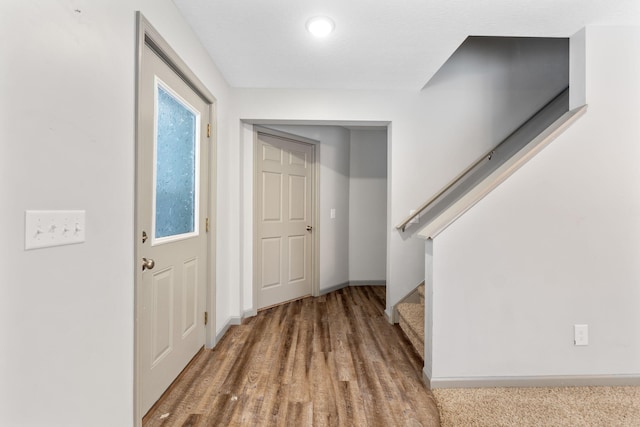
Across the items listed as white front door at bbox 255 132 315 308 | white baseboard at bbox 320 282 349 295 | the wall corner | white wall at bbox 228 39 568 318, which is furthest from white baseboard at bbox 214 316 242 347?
the wall corner

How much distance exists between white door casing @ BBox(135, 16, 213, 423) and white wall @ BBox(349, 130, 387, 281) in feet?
8.34

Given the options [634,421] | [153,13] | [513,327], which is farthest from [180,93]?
[634,421]

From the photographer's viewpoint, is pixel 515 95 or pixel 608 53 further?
pixel 515 95

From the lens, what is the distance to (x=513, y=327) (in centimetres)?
189

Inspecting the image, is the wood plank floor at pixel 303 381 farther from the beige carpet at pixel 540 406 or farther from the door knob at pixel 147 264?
the door knob at pixel 147 264

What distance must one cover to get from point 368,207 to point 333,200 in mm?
643

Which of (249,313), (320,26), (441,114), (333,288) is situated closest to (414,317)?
(249,313)

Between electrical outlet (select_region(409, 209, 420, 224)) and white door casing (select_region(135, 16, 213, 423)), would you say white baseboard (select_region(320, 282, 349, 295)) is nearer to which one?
electrical outlet (select_region(409, 209, 420, 224))

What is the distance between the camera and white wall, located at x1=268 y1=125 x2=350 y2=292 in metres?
4.07

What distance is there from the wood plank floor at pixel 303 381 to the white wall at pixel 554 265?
33cm
